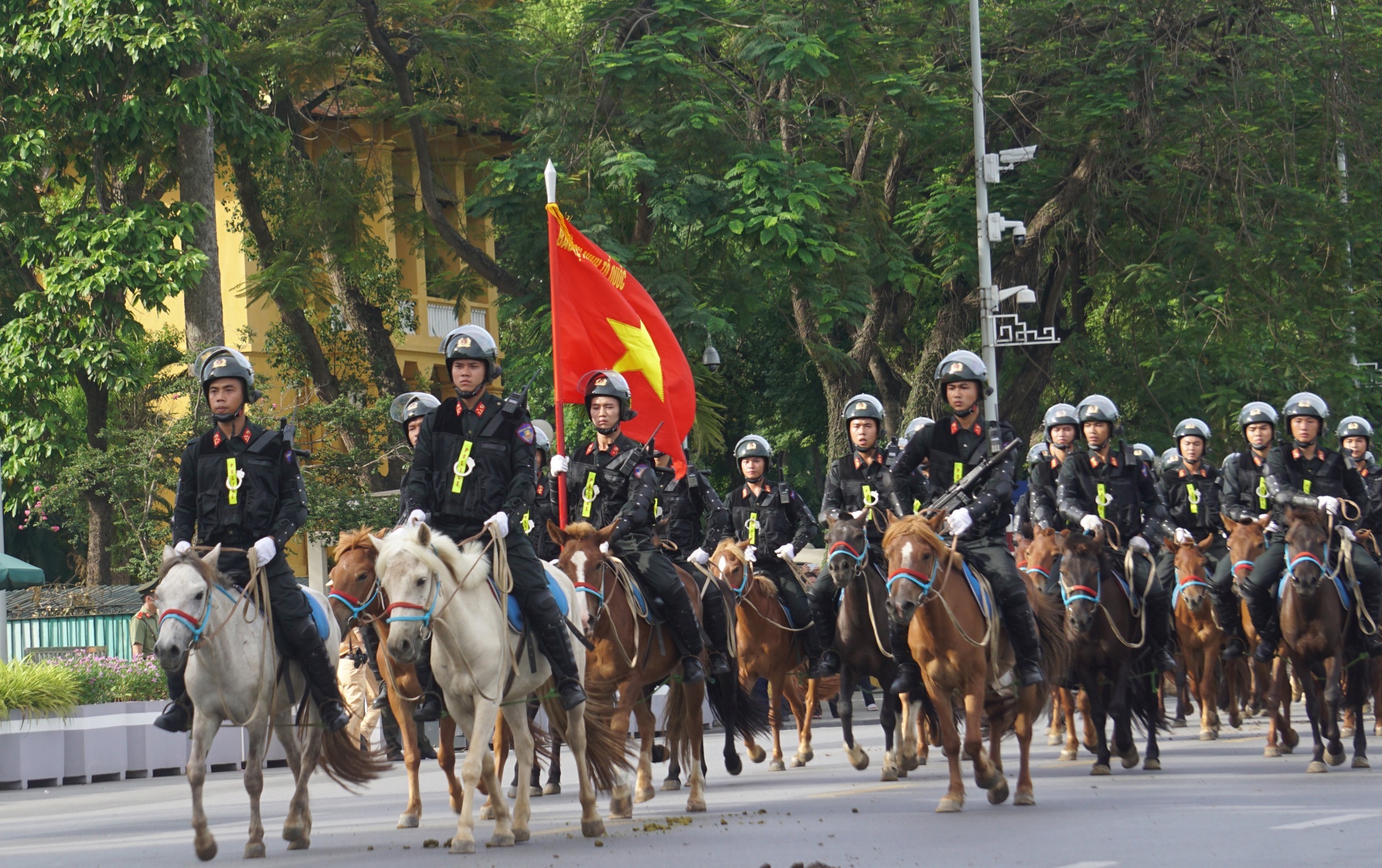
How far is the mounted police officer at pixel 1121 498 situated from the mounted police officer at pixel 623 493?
12.1 ft

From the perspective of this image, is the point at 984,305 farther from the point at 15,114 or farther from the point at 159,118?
the point at 15,114

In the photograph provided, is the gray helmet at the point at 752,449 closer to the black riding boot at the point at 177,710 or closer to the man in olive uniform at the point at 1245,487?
the man in olive uniform at the point at 1245,487

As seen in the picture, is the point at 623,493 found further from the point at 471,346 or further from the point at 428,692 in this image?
the point at 428,692

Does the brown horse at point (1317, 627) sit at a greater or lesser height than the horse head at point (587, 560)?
lesser

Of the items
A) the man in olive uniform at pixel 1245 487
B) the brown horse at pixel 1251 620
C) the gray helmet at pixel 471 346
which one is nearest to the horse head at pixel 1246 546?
the brown horse at pixel 1251 620

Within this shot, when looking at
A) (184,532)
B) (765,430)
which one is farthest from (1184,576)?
(765,430)

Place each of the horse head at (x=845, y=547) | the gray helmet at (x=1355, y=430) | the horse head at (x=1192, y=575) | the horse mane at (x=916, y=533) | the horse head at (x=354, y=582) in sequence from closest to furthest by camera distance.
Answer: the horse mane at (x=916, y=533) → the horse head at (x=354, y=582) → the horse head at (x=845, y=547) → the horse head at (x=1192, y=575) → the gray helmet at (x=1355, y=430)

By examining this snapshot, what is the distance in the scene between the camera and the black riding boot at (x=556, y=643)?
34.0 ft

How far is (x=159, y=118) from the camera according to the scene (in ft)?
75.8

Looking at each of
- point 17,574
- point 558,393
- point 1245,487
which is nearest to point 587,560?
point 558,393

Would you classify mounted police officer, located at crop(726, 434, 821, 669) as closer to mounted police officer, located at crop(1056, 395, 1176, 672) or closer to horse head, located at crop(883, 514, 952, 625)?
mounted police officer, located at crop(1056, 395, 1176, 672)

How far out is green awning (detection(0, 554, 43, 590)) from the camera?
773 inches

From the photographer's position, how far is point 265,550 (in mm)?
10109

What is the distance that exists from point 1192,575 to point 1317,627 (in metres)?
2.80
